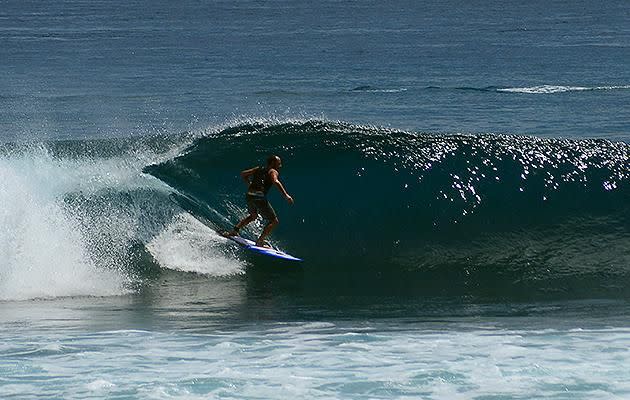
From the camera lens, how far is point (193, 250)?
15.4 m

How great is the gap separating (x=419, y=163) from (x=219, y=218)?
3.49 metres

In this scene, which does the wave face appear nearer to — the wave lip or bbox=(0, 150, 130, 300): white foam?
bbox=(0, 150, 130, 300): white foam

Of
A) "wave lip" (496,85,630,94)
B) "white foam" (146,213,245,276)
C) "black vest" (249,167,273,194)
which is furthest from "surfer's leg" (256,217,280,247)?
"wave lip" (496,85,630,94)

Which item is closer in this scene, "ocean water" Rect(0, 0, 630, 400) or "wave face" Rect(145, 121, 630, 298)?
"ocean water" Rect(0, 0, 630, 400)

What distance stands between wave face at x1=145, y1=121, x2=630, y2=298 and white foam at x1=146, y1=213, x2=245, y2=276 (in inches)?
18.8

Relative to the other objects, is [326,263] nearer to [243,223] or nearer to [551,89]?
[243,223]

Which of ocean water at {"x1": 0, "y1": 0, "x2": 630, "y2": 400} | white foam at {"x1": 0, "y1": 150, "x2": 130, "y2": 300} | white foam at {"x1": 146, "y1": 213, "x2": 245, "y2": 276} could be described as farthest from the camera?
white foam at {"x1": 146, "y1": 213, "x2": 245, "y2": 276}

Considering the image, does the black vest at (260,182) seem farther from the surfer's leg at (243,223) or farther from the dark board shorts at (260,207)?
the surfer's leg at (243,223)

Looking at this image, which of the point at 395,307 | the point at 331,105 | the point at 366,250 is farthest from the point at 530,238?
the point at 331,105

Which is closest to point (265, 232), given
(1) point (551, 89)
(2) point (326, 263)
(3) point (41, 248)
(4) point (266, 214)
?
(4) point (266, 214)

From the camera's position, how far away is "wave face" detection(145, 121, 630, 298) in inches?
595

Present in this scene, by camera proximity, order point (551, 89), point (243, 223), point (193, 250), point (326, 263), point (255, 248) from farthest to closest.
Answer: point (551, 89) < point (326, 263) < point (193, 250) < point (243, 223) < point (255, 248)

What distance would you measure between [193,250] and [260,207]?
134 centimetres

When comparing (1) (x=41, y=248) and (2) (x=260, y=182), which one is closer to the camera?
(2) (x=260, y=182)
